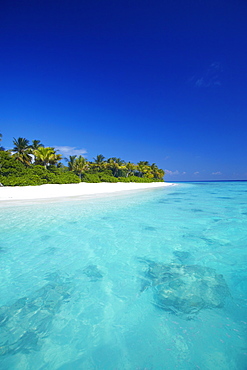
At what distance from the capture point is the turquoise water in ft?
7.06

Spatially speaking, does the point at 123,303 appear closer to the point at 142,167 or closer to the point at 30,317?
the point at 30,317

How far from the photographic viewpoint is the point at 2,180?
21.5 meters

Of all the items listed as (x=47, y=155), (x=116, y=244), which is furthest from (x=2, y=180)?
(x=116, y=244)

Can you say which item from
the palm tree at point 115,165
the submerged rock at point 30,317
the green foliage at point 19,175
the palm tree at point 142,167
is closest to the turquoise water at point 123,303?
the submerged rock at point 30,317

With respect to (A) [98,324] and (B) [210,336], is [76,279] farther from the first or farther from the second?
(B) [210,336]

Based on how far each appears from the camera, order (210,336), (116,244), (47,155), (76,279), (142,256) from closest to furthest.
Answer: (210,336), (76,279), (142,256), (116,244), (47,155)

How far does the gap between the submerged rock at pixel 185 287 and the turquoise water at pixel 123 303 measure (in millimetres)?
19

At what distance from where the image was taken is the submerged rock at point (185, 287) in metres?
2.96

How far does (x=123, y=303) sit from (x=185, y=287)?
1276 millimetres

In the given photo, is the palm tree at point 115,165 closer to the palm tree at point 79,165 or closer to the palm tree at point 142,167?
the palm tree at point 142,167

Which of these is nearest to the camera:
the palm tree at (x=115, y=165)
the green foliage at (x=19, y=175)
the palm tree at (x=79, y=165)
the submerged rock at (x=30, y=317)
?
the submerged rock at (x=30, y=317)

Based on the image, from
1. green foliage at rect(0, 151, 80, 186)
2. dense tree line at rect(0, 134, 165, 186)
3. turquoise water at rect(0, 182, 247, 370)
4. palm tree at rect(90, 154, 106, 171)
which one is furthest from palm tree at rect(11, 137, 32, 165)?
turquoise water at rect(0, 182, 247, 370)

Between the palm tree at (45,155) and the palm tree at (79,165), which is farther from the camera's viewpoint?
the palm tree at (79,165)

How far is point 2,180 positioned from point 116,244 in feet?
71.4
